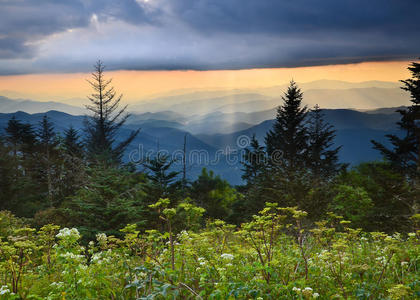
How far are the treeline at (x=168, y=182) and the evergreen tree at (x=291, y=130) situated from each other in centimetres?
9

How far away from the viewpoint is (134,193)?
2033 cm

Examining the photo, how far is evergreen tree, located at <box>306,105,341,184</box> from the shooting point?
104ft

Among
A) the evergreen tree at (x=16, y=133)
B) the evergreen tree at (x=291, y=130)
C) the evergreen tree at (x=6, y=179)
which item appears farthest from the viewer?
the evergreen tree at (x=16, y=133)

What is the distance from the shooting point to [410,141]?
67.4ft

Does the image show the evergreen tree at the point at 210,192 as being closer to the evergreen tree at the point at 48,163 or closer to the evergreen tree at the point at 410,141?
the evergreen tree at the point at 48,163

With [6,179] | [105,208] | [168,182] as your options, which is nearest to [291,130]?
[168,182]

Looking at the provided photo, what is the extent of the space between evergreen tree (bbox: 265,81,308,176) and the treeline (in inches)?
3.7

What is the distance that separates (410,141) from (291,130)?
924cm

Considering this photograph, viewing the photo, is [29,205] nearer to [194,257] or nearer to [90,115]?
[90,115]

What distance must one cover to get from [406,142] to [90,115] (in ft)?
116

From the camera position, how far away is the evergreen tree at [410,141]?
66.4ft

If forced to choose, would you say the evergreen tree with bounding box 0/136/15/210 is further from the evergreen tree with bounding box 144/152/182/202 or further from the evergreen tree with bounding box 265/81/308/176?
the evergreen tree with bounding box 265/81/308/176

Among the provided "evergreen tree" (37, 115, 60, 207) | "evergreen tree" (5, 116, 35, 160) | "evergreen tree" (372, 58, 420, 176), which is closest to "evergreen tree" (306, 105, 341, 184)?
"evergreen tree" (372, 58, 420, 176)

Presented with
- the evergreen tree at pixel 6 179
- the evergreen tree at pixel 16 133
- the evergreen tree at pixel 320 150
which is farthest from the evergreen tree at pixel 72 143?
the evergreen tree at pixel 320 150
